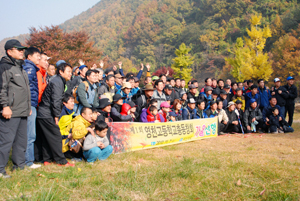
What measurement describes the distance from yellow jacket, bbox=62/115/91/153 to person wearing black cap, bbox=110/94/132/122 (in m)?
1.24

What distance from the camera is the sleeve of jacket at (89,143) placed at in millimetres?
4316

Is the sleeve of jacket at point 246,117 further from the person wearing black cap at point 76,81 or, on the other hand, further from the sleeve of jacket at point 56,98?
the sleeve of jacket at point 56,98

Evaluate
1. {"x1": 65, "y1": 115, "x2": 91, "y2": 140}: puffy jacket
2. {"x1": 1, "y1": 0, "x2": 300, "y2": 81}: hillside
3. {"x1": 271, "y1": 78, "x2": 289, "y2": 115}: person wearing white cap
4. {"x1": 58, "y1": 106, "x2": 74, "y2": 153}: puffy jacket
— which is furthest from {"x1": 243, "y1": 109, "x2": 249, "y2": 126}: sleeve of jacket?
{"x1": 1, "y1": 0, "x2": 300, "y2": 81}: hillside

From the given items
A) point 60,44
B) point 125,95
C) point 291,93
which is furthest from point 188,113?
point 60,44

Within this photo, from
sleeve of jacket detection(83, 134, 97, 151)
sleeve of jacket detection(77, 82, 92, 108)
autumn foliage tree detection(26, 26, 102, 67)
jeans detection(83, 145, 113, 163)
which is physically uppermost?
autumn foliage tree detection(26, 26, 102, 67)

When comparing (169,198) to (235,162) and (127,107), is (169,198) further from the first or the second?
(127,107)

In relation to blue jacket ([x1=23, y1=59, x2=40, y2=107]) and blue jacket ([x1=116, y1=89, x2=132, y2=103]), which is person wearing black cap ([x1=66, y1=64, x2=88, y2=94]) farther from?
blue jacket ([x1=23, y1=59, x2=40, y2=107])

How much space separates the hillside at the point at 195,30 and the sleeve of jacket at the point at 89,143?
39194 mm

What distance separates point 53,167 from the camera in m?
4.08

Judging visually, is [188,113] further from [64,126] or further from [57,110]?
[57,110]

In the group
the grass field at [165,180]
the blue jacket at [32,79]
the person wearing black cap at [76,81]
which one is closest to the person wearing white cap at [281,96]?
the grass field at [165,180]

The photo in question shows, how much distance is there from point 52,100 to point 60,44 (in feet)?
61.5

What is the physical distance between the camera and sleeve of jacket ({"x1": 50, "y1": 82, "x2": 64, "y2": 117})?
4.21 metres

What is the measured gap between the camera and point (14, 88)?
11.9 ft
